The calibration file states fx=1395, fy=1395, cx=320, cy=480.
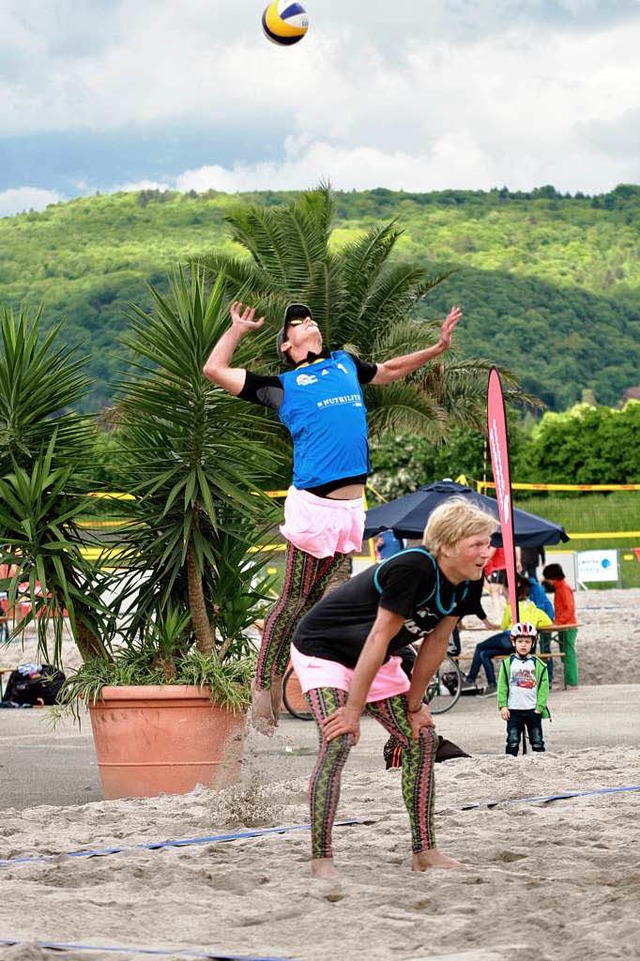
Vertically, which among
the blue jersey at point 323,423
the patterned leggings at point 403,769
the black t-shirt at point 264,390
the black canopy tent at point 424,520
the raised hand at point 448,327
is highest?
the black canopy tent at point 424,520

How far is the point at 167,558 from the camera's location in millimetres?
8844

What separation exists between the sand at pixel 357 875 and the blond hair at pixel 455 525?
4.28 ft

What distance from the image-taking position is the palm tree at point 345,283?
66.8 ft

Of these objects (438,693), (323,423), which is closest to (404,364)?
(323,423)

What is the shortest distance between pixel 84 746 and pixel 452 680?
5.58m

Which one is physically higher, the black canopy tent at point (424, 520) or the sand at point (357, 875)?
the black canopy tent at point (424, 520)

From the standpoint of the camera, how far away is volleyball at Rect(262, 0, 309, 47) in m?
10.8

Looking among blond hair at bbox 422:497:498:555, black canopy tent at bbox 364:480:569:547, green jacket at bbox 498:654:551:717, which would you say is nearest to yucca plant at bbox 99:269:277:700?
green jacket at bbox 498:654:551:717

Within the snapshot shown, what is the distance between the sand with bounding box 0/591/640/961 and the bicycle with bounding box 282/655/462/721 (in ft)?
20.4

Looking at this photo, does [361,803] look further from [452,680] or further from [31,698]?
[31,698]

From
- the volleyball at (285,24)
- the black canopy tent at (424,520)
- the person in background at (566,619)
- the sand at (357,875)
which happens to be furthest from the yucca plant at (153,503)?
the person in background at (566,619)

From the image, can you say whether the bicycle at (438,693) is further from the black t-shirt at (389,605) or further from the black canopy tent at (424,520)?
the black t-shirt at (389,605)

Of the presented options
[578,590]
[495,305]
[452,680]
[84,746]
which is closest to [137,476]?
[84,746]

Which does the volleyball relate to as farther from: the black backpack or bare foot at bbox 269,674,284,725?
the black backpack
